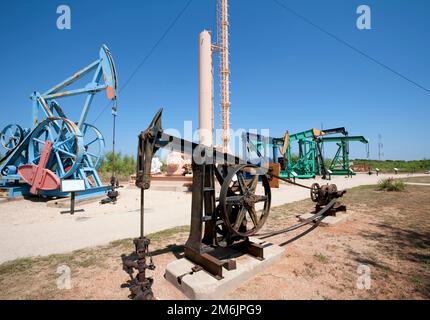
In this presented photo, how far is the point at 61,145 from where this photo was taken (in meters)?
10.4

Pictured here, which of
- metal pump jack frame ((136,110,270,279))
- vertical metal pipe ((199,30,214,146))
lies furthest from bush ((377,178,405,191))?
vertical metal pipe ((199,30,214,146))

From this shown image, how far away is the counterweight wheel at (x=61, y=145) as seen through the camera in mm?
10156

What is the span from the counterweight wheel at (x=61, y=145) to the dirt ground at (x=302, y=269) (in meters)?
7.37

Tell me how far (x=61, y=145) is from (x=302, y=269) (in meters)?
11.5

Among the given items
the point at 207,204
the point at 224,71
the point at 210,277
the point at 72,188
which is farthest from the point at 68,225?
the point at 224,71

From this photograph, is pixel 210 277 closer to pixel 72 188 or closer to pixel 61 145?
pixel 72 188

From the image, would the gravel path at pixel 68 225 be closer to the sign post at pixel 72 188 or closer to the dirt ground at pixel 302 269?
the sign post at pixel 72 188

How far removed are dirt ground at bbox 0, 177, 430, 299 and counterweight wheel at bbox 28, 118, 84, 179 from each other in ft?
24.2

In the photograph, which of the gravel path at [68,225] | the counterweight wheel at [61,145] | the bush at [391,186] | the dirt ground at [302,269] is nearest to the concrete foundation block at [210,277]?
the dirt ground at [302,269]

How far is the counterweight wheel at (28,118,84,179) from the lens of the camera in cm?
1016

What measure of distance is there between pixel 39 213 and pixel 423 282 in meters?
10.5

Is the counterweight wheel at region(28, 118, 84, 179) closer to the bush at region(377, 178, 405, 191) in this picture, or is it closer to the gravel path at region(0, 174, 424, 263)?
the gravel path at region(0, 174, 424, 263)
